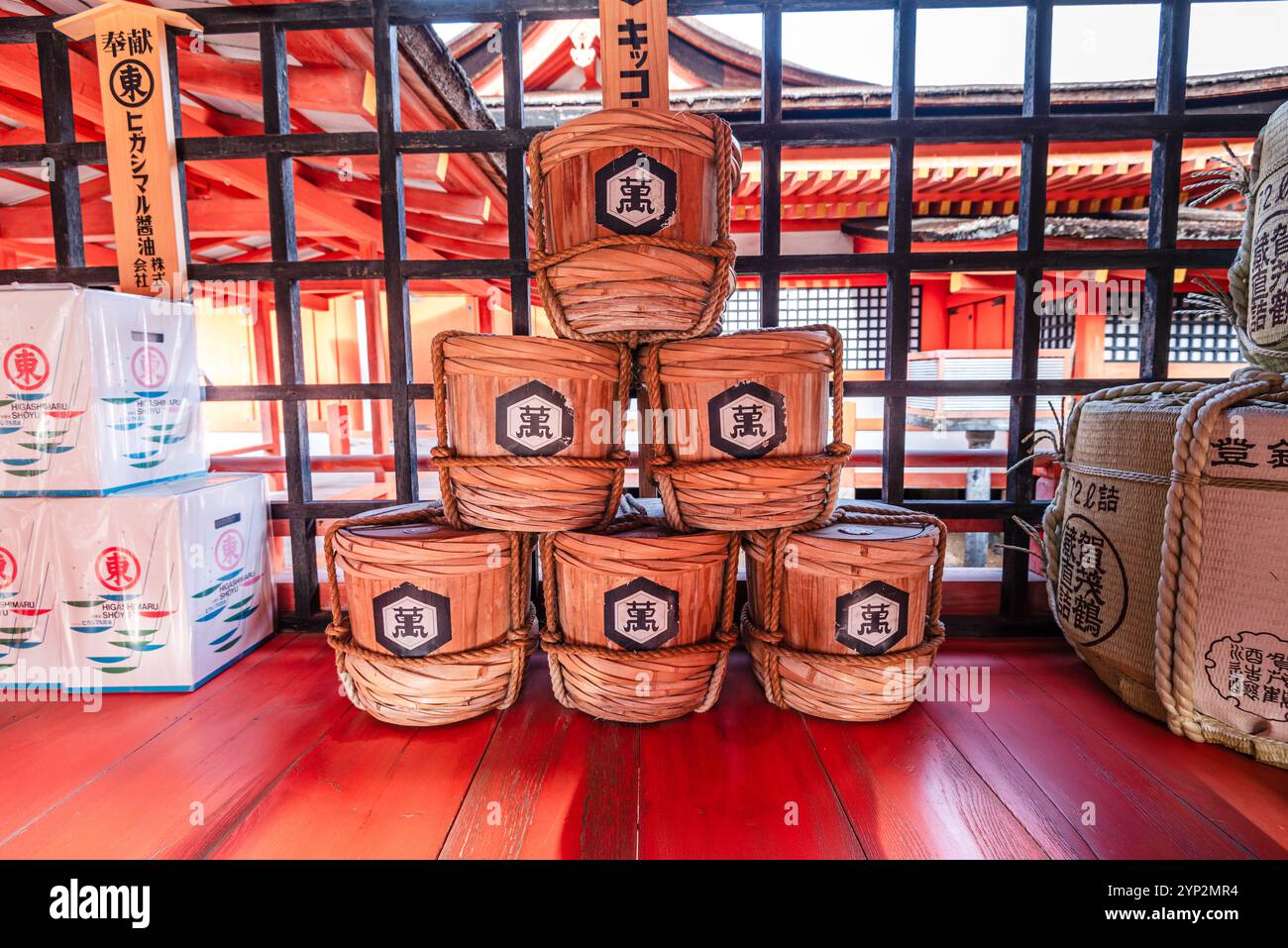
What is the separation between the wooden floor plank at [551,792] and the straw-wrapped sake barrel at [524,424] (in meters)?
0.54

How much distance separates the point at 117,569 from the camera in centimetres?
187

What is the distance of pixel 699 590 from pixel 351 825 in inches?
36.1

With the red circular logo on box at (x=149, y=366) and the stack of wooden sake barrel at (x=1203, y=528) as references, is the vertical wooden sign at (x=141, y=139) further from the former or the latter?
the stack of wooden sake barrel at (x=1203, y=528)

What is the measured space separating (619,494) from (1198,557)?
1.43 m

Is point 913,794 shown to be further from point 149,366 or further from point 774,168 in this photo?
point 149,366

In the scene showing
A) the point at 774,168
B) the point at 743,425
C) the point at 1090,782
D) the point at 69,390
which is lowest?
the point at 1090,782

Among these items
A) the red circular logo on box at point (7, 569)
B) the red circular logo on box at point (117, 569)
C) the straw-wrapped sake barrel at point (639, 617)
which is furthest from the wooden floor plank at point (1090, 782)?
the red circular logo on box at point (7, 569)

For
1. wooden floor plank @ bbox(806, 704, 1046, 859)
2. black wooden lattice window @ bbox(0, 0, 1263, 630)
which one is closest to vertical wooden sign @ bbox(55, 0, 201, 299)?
black wooden lattice window @ bbox(0, 0, 1263, 630)

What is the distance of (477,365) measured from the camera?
5.17 ft

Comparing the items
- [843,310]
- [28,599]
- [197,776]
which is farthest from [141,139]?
[843,310]

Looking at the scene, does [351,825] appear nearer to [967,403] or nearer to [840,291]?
[840,291]

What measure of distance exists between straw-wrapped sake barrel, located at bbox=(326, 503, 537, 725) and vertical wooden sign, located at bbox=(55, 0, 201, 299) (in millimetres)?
1361
